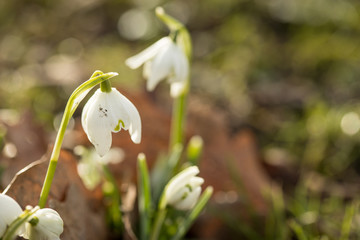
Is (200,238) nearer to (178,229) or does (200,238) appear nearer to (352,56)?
(178,229)

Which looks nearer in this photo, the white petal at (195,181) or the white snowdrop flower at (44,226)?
the white snowdrop flower at (44,226)

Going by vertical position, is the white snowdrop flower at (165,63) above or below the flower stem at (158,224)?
above

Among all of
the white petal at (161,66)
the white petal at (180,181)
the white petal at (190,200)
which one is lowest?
the white petal at (190,200)

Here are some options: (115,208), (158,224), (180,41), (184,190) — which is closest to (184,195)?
(184,190)

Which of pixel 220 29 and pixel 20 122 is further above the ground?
pixel 220 29

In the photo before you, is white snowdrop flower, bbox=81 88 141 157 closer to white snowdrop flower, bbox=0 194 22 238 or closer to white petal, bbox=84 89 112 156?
white petal, bbox=84 89 112 156

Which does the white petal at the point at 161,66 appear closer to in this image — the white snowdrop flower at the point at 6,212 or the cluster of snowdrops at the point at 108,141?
the cluster of snowdrops at the point at 108,141

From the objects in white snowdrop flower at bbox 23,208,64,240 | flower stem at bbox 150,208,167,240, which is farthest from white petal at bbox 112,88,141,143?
flower stem at bbox 150,208,167,240

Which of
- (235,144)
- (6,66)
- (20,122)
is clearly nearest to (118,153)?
A: (20,122)

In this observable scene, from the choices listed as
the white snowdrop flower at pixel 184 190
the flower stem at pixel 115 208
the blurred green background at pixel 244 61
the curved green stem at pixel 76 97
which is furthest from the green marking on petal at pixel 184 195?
the blurred green background at pixel 244 61
